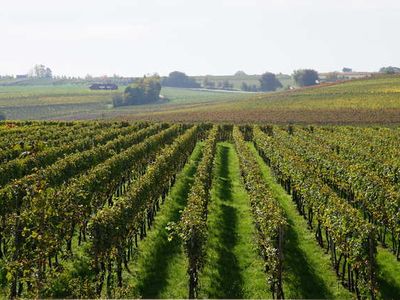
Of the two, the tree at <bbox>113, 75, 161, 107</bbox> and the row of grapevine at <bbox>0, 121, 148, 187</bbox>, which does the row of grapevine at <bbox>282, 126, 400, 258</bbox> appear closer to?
the row of grapevine at <bbox>0, 121, 148, 187</bbox>

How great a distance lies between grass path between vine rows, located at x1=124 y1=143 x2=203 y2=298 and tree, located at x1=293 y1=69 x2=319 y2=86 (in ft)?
589

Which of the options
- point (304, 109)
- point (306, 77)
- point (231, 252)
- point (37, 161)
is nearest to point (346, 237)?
point (231, 252)

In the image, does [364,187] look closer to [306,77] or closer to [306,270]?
[306,270]

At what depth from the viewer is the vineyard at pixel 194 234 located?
1427 centimetres

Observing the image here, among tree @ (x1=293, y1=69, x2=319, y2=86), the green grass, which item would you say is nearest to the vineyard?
the green grass

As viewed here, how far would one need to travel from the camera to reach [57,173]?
24297 millimetres

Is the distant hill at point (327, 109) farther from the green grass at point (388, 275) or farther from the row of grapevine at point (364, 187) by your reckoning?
the green grass at point (388, 275)

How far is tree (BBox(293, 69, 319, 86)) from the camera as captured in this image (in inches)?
7623

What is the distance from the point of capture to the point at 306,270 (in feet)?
58.4

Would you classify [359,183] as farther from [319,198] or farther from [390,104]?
[390,104]

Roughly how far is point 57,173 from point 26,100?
147m

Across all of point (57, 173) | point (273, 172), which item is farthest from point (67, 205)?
point (273, 172)

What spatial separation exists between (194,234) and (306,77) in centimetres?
18829

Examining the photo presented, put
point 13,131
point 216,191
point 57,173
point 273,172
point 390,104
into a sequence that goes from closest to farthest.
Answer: point 57,173, point 216,191, point 273,172, point 13,131, point 390,104
